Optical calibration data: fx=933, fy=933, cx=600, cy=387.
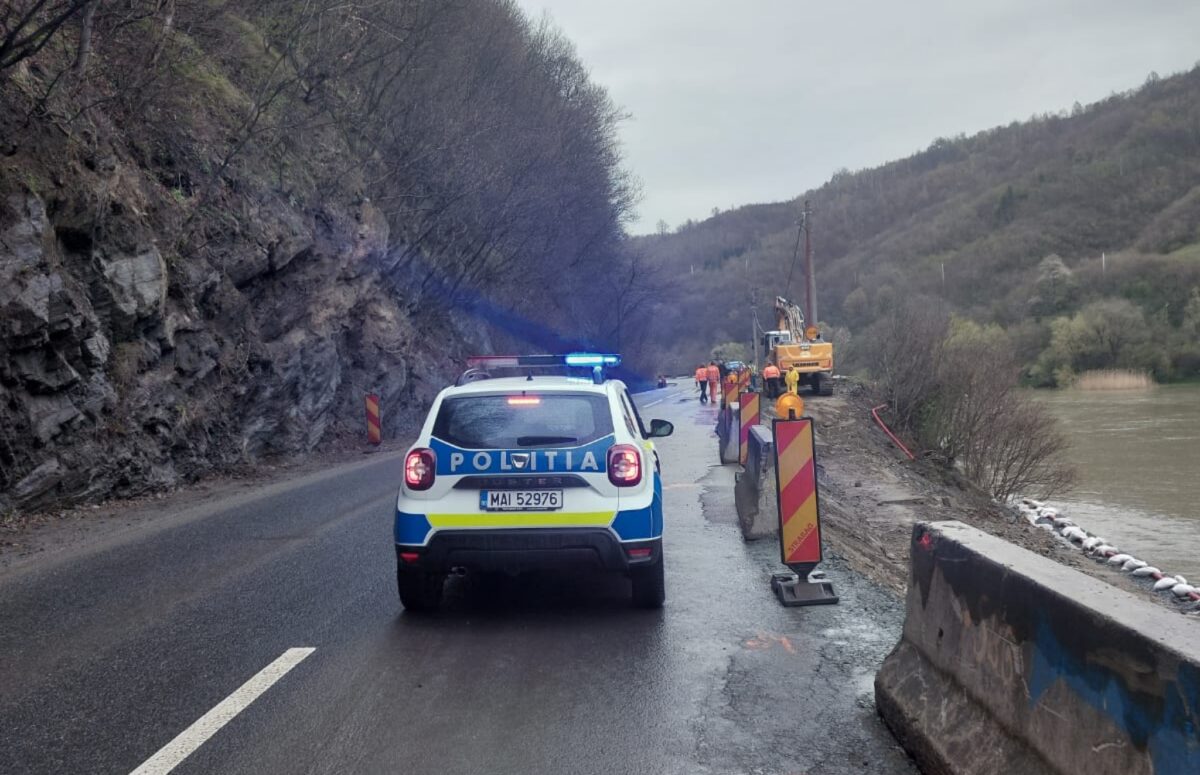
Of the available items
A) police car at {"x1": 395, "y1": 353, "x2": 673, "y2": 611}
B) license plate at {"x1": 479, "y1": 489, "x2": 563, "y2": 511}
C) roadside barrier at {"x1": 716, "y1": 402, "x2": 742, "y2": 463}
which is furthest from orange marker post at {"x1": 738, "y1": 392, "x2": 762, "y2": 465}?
license plate at {"x1": 479, "y1": 489, "x2": 563, "y2": 511}

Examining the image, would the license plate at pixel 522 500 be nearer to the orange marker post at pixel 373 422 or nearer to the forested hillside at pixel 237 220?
the forested hillside at pixel 237 220

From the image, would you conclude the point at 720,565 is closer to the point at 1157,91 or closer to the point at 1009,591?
the point at 1009,591

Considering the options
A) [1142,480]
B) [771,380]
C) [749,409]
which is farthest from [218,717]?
[771,380]

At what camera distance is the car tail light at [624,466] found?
6.05 meters

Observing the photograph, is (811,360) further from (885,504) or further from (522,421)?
(522,421)

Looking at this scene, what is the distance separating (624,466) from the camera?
608 cm

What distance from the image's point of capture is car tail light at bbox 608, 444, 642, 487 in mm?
6051

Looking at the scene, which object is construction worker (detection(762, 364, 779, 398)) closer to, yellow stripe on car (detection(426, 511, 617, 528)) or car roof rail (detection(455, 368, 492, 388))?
car roof rail (detection(455, 368, 492, 388))

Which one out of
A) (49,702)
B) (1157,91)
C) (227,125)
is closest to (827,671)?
(49,702)

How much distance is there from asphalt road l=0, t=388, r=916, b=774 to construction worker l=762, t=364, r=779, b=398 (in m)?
23.1

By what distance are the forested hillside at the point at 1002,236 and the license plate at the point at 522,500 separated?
60.6m

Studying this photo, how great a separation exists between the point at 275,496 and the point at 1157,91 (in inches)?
6025

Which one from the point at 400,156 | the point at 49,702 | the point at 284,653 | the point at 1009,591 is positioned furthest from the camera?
the point at 400,156

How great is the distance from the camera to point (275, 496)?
13242 millimetres
